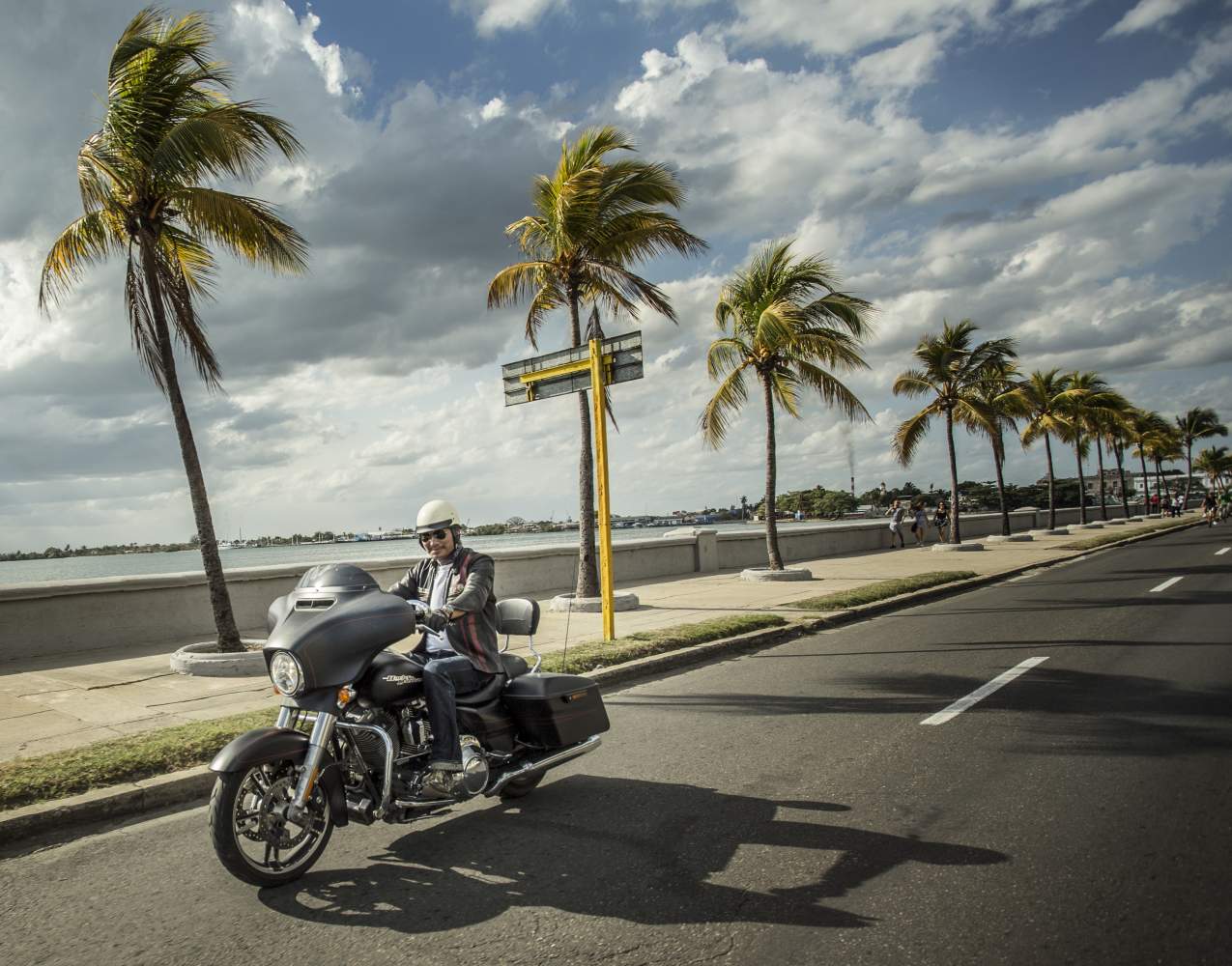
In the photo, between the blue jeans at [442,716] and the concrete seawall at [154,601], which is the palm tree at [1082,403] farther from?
the blue jeans at [442,716]

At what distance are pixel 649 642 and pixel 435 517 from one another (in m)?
5.34

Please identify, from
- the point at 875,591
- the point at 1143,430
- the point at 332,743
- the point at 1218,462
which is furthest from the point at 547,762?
the point at 1218,462

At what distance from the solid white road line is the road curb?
2.57 meters

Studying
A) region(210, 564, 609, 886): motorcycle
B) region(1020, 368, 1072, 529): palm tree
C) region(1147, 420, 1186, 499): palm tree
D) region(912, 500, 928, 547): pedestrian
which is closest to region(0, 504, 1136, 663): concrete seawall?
region(210, 564, 609, 886): motorcycle

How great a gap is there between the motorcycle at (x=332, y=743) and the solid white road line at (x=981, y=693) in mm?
3297

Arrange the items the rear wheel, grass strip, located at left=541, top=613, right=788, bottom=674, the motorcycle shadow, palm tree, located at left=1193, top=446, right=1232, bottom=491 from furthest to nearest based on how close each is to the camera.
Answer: palm tree, located at left=1193, top=446, right=1232, bottom=491 → grass strip, located at left=541, top=613, right=788, bottom=674 → the rear wheel → the motorcycle shadow

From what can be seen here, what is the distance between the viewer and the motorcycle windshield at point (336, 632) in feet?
11.9

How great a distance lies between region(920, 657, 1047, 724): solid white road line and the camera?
6.19m

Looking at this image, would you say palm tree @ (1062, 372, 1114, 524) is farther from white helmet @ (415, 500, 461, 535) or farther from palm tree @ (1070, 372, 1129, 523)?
white helmet @ (415, 500, 461, 535)

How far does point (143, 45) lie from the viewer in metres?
9.04

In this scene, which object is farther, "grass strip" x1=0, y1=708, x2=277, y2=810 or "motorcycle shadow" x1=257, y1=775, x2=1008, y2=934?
"grass strip" x1=0, y1=708, x2=277, y2=810

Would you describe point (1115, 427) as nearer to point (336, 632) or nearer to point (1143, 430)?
point (1143, 430)

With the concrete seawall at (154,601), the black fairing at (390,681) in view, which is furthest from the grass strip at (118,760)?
the concrete seawall at (154,601)

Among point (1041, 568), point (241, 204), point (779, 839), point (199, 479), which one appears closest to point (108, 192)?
point (241, 204)
